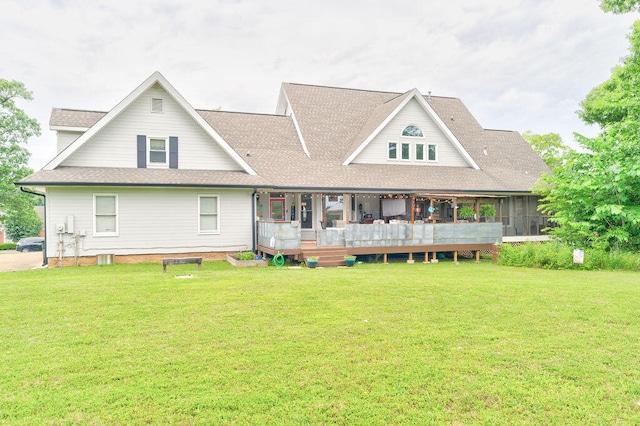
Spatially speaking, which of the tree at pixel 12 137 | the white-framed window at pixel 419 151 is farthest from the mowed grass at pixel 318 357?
the tree at pixel 12 137

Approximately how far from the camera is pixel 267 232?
14.8 m

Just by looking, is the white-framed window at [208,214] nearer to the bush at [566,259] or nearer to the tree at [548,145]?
the bush at [566,259]

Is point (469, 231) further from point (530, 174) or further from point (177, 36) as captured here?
point (177, 36)

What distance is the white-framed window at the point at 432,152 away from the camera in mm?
20531

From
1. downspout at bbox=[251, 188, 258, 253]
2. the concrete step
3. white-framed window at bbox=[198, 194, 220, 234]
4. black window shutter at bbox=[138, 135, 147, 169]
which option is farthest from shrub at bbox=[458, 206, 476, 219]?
black window shutter at bbox=[138, 135, 147, 169]

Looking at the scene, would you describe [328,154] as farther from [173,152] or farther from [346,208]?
[173,152]

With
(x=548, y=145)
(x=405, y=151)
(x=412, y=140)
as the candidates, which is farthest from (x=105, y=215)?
(x=548, y=145)

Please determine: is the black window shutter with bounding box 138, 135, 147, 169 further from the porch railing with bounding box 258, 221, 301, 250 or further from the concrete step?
the concrete step

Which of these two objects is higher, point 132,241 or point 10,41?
point 10,41

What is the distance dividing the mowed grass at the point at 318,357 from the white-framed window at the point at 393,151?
12339 mm

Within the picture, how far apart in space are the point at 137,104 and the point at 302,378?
556 inches

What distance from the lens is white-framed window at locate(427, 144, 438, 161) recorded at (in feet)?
67.4

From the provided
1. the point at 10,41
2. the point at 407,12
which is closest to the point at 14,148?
the point at 10,41

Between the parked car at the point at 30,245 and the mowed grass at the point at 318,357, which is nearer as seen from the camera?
the mowed grass at the point at 318,357
